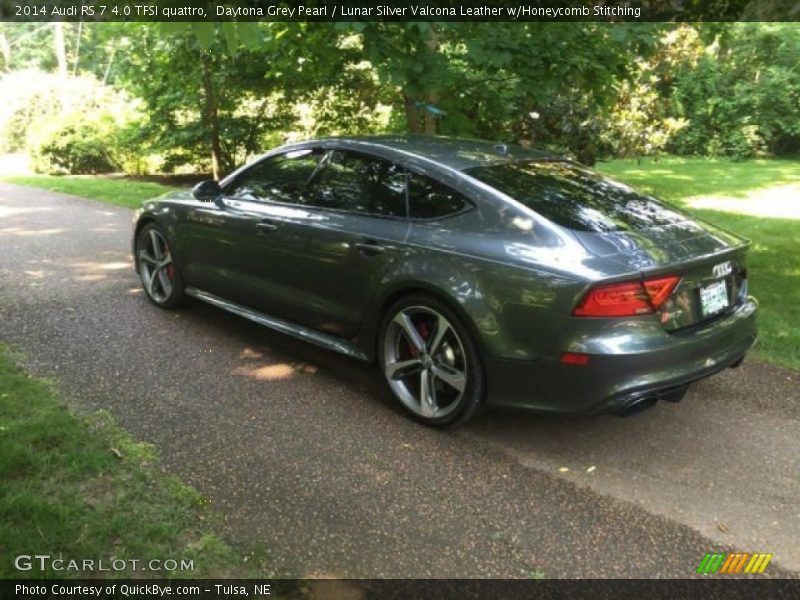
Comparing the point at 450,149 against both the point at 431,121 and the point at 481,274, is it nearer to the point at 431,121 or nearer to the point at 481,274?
the point at 481,274

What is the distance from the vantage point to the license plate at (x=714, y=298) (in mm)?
3420

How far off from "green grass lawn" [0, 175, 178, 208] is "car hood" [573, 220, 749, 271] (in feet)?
31.8

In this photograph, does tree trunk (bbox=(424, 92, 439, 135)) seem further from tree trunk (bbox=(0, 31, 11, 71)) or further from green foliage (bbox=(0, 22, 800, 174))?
tree trunk (bbox=(0, 31, 11, 71))

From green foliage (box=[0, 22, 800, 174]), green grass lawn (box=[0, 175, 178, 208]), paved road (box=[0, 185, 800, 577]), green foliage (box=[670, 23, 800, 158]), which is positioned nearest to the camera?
paved road (box=[0, 185, 800, 577])

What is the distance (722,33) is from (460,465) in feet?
18.4

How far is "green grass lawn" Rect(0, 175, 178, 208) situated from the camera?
40.4 ft

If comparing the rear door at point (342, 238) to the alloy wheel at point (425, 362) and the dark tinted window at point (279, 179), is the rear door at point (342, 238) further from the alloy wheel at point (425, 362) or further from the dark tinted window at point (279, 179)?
the alloy wheel at point (425, 362)

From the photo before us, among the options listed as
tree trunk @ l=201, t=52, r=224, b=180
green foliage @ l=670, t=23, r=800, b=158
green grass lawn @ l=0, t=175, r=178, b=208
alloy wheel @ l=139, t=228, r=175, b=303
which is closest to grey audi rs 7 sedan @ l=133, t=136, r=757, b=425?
alloy wheel @ l=139, t=228, r=175, b=303

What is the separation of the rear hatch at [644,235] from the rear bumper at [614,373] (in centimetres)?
11

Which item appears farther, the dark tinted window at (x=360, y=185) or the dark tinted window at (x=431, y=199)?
the dark tinted window at (x=360, y=185)

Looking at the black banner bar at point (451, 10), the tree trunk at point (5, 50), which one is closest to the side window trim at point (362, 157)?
the black banner bar at point (451, 10)

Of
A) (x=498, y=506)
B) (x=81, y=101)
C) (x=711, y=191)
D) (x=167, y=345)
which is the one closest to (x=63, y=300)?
(x=167, y=345)

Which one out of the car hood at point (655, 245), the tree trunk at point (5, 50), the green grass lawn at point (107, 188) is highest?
the tree trunk at point (5, 50)

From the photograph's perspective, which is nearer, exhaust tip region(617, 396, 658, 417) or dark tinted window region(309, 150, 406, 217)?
exhaust tip region(617, 396, 658, 417)
